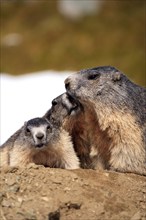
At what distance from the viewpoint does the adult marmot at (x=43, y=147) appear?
40.3 feet

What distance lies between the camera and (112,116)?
12.1 m

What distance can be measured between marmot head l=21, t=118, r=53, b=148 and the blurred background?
23.1 metres

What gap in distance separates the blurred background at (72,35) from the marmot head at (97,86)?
74.7ft

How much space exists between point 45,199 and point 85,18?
42.8 meters

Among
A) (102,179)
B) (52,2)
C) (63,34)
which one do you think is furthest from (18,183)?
(52,2)

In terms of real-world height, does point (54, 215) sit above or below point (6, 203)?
below

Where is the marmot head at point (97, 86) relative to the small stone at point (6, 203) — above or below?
above

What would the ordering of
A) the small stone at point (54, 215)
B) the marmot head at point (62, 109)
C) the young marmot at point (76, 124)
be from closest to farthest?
the small stone at point (54, 215), the young marmot at point (76, 124), the marmot head at point (62, 109)

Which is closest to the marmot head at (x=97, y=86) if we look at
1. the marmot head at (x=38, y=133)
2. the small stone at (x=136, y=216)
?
the marmot head at (x=38, y=133)

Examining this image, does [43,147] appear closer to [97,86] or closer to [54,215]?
[97,86]

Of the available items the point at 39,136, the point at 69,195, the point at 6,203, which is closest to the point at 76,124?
the point at 39,136

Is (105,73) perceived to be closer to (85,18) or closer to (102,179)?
(102,179)

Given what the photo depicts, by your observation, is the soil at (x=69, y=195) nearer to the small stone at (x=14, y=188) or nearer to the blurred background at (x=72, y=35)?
the small stone at (x=14, y=188)

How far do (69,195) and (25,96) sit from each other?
20.7 m
